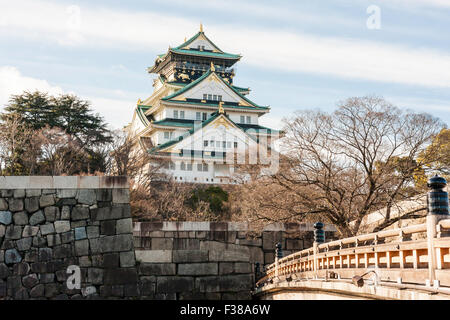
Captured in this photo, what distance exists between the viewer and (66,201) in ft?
51.4

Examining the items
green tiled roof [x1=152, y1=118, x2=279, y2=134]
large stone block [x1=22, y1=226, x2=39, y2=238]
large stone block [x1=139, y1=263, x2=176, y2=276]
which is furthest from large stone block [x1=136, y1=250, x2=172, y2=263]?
green tiled roof [x1=152, y1=118, x2=279, y2=134]

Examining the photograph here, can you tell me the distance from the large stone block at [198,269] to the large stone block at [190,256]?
130 mm

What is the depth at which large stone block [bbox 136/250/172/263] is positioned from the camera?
1812 cm

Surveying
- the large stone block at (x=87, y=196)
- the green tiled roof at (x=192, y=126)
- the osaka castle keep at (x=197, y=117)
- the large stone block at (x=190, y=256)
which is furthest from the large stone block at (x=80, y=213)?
the green tiled roof at (x=192, y=126)

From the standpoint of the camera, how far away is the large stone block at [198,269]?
18.3 meters

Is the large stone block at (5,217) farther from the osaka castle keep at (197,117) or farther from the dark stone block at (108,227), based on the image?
the osaka castle keep at (197,117)

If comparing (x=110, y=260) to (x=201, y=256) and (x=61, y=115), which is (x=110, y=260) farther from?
(x=61, y=115)

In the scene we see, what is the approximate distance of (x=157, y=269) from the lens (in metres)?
18.0

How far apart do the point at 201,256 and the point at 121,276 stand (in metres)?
3.46

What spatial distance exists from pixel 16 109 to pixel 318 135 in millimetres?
22001

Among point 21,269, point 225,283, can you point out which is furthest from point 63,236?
point 225,283

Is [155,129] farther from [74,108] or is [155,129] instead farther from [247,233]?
[247,233]

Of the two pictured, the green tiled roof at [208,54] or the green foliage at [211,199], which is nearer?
the green foliage at [211,199]
